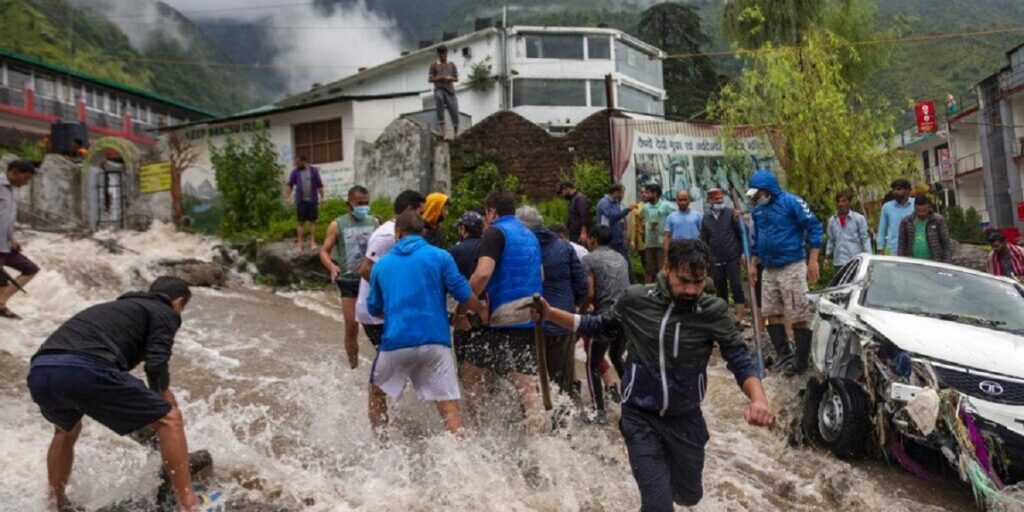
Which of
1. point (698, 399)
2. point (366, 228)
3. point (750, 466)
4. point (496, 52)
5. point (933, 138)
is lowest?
point (750, 466)

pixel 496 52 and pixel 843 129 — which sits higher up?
pixel 496 52

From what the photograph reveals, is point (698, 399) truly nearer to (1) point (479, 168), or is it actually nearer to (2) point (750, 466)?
(2) point (750, 466)

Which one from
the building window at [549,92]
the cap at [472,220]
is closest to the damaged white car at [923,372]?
the cap at [472,220]

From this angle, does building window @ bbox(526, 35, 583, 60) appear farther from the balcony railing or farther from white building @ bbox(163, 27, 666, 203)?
the balcony railing

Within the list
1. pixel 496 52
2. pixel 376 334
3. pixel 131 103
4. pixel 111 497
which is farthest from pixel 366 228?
pixel 131 103

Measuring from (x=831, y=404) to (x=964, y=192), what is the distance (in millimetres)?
47774

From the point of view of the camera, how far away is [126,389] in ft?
14.8

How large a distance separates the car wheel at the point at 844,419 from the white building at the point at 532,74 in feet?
111

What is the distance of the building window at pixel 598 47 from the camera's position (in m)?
42.5

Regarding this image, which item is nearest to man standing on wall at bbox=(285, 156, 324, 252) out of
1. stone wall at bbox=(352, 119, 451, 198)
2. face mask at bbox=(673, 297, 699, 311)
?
stone wall at bbox=(352, 119, 451, 198)

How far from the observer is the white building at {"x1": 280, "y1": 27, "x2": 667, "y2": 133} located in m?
40.6

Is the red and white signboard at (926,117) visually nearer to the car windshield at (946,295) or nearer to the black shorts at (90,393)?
the car windshield at (946,295)

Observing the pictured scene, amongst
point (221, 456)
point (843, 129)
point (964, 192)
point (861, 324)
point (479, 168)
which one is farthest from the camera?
point (964, 192)

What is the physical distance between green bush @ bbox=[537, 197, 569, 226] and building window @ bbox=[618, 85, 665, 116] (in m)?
23.9
